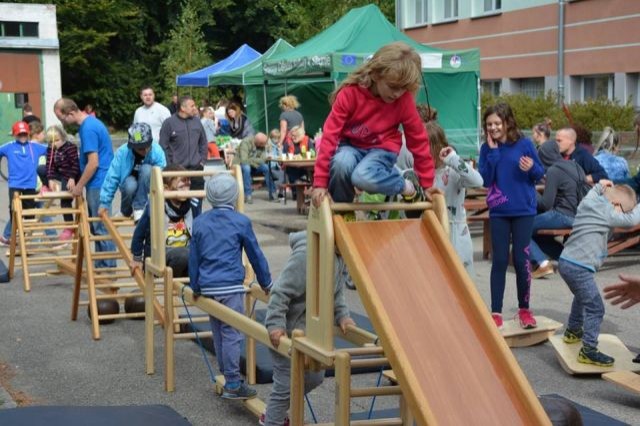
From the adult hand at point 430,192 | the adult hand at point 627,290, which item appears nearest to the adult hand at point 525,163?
the adult hand at point 627,290

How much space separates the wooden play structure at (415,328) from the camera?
4398mm

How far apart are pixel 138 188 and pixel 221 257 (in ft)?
9.85

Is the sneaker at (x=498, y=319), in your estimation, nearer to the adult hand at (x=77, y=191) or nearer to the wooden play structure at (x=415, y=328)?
the wooden play structure at (x=415, y=328)

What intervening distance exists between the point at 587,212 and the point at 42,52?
35.3 m

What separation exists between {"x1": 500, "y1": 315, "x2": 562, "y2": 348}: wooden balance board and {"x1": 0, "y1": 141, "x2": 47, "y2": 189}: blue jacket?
7901 millimetres

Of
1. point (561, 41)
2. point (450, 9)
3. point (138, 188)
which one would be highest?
point (450, 9)

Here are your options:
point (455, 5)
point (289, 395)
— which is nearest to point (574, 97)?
point (455, 5)

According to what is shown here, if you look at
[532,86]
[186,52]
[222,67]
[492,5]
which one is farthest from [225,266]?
[186,52]

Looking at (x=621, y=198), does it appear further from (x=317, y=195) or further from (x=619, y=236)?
(x=619, y=236)

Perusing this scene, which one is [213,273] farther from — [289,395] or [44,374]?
[44,374]

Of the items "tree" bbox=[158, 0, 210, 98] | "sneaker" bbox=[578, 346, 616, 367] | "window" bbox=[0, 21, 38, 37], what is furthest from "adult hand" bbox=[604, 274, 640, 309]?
"window" bbox=[0, 21, 38, 37]

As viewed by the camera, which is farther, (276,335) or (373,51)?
(373,51)

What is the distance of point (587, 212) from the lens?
739 cm

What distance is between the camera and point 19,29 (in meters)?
40.2
